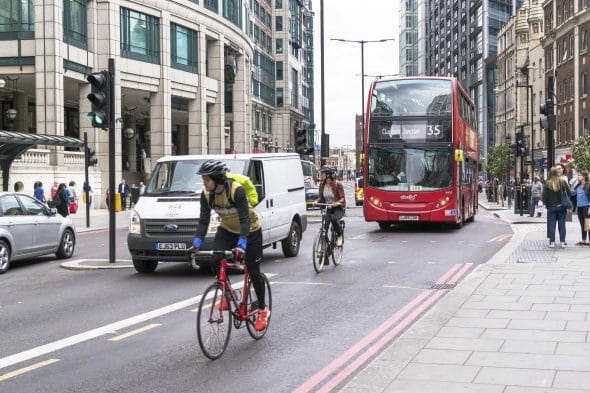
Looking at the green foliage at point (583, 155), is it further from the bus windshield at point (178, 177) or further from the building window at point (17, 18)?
the bus windshield at point (178, 177)

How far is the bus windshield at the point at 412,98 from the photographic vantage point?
70.1ft

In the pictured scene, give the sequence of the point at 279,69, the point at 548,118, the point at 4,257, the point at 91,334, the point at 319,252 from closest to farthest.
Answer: the point at 91,334 < the point at 319,252 < the point at 4,257 < the point at 548,118 < the point at 279,69

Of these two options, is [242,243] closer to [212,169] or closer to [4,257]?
[212,169]

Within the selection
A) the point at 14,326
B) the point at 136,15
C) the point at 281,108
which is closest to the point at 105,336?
the point at 14,326

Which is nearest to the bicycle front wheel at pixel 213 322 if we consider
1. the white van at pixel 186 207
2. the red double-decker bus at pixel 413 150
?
the white van at pixel 186 207

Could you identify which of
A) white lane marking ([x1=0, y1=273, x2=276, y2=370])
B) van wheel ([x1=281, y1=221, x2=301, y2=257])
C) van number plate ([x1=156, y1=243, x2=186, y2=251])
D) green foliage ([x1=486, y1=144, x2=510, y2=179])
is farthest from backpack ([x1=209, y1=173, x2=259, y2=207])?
green foliage ([x1=486, y1=144, x2=510, y2=179])

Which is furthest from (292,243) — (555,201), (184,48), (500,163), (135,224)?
(500,163)

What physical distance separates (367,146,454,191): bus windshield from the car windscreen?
9028 mm

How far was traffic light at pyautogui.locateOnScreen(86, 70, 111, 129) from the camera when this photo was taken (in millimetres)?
13797

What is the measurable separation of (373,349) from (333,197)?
6.60 m

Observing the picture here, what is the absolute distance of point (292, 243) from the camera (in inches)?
612

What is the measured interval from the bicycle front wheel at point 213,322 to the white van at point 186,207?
17.5 feet

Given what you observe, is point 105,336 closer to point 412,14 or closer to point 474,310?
point 474,310

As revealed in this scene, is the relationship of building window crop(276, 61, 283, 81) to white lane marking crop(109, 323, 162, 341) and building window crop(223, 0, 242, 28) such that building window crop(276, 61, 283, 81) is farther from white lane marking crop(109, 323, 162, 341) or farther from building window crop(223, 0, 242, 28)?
white lane marking crop(109, 323, 162, 341)
